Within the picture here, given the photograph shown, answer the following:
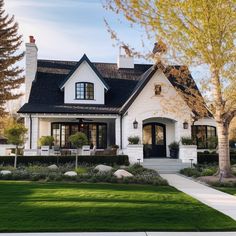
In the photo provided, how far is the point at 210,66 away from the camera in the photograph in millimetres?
13570

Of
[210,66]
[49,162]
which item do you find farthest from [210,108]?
[49,162]

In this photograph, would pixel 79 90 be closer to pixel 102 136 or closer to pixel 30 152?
pixel 102 136

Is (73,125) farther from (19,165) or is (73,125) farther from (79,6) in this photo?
(79,6)

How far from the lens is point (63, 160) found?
61.3ft

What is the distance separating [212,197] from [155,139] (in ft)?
39.3

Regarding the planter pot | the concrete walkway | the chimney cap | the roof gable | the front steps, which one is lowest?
the concrete walkway

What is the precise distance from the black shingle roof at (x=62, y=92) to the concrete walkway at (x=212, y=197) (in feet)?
29.3

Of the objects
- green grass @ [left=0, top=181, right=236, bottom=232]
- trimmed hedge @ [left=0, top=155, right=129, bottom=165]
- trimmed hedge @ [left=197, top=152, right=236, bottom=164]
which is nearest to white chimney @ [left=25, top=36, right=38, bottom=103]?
trimmed hedge @ [left=0, top=155, right=129, bottom=165]

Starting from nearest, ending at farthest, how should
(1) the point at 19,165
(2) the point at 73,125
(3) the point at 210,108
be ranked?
(3) the point at 210,108 → (1) the point at 19,165 → (2) the point at 73,125

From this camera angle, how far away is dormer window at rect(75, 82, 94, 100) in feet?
74.3

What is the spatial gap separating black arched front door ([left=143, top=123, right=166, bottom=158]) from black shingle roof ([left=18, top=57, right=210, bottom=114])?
270 centimetres

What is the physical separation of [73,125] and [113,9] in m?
11.5

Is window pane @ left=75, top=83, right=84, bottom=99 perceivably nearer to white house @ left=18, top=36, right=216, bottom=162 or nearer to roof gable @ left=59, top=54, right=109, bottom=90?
white house @ left=18, top=36, right=216, bottom=162

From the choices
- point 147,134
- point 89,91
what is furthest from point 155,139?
point 89,91
